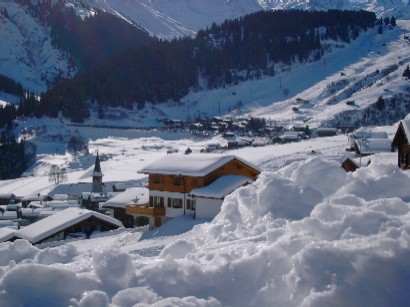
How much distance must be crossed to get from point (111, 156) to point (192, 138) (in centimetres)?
2215

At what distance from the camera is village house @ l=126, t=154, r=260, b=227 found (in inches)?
859

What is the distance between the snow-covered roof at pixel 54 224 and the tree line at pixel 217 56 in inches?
4100

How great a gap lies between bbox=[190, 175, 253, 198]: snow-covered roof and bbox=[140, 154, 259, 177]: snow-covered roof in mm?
611

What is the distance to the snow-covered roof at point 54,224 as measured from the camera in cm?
2241

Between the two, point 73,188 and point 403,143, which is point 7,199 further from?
point 403,143

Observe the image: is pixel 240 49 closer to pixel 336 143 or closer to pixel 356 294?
pixel 336 143

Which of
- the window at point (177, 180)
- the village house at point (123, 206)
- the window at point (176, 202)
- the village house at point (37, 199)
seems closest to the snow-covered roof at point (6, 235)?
the window at point (176, 202)

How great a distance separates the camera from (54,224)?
23.3 m

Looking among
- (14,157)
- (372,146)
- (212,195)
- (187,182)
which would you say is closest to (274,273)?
(212,195)

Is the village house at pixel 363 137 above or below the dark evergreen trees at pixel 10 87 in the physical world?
below

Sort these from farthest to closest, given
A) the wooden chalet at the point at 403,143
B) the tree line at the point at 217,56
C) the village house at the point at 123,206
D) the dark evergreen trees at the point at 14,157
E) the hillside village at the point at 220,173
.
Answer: the tree line at the point at 217,56 < the dark evergreen trees at the point at 14,157 < the village house at the point at 123,206 < the wooden chalet at the point at 403,143 < the hillside village at the point at 220,173

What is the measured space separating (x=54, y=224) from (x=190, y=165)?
6002 mm

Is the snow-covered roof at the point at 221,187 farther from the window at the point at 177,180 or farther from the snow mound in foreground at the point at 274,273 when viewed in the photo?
the snow mound in foreground at the point at 274,273

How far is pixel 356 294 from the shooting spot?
4383 millimetres
